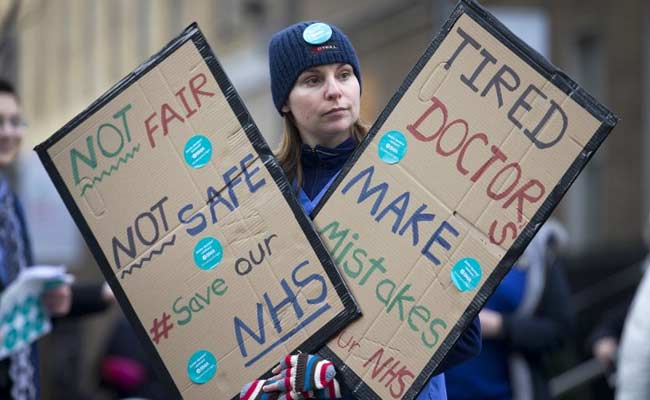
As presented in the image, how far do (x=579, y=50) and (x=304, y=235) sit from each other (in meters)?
13.2

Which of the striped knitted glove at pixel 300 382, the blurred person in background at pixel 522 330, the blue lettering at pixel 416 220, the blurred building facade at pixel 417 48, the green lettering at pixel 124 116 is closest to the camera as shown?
the striped knitted glove at pixel 300 382

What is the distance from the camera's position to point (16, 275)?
5133mm

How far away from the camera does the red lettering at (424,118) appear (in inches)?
137

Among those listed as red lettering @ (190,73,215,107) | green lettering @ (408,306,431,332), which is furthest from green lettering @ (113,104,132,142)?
green lettering @ (408,306,431,332)

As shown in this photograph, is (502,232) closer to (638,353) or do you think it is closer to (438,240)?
Result: (438,240)

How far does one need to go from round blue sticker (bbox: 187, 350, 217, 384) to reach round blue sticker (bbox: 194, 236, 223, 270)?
0.23 meters

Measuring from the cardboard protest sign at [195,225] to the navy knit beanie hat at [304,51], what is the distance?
0.15 metres

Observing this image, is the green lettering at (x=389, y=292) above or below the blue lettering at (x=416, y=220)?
below

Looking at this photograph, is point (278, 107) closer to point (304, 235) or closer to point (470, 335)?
point (304, 235)

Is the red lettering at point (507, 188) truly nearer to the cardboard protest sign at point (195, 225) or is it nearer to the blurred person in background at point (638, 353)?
the cardboard protest sign at point (195, 225)

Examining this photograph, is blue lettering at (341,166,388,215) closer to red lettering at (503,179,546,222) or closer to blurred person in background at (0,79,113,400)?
red lettering at (503,179,546,222)

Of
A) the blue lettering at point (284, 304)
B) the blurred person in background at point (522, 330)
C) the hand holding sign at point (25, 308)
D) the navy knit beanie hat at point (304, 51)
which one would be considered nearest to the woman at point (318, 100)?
the navy knit beanie hat at point (304, 51)

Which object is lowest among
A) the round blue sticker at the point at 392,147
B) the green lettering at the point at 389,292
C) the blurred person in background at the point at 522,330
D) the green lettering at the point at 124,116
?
the blurred person in background at the point at 522,330

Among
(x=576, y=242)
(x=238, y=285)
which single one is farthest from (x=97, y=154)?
(x=576, y=242)
